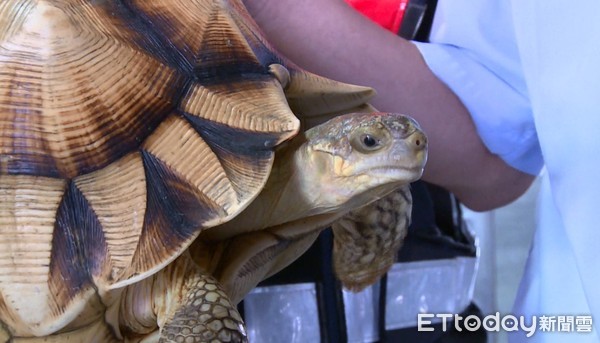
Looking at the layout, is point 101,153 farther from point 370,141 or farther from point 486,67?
point 486,67

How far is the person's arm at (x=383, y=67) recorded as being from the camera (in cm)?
79

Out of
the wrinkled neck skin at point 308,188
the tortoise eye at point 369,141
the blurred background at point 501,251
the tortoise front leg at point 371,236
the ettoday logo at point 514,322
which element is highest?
the tortoise eye at point 369,141

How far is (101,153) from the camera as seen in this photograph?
50cm

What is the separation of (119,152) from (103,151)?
12mm

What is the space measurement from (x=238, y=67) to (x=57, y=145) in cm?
15

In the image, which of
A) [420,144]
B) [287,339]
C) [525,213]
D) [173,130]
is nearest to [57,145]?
[173,130]

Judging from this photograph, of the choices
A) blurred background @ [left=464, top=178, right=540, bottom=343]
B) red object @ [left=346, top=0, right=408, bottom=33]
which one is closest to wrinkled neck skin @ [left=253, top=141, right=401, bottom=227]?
red object @ [left=346, top=0, right=408, bottom=33]

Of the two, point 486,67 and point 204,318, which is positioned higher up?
point 486,67

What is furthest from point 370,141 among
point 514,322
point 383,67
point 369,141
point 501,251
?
point 501,251

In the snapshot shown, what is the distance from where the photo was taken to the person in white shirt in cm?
65

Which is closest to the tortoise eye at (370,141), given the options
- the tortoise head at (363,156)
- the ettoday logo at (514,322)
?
the tortoise head at (363,156)

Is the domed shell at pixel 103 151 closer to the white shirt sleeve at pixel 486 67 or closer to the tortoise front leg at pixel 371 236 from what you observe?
the tortoise front leg at pixel 371 236

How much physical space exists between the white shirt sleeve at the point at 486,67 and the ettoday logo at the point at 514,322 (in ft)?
0.73

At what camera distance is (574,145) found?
662 millimetres
